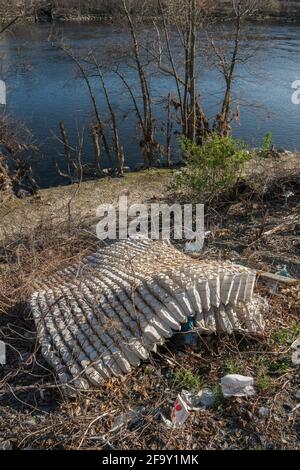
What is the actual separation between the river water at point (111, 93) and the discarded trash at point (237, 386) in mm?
9595

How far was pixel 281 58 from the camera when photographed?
18.4m

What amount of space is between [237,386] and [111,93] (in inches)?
549

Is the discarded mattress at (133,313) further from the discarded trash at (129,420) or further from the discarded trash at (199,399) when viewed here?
the discarded trash at (199,399)

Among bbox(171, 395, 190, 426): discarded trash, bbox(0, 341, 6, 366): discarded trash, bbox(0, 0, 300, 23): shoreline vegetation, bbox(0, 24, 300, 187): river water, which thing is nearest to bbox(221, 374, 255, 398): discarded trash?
bbox(171, 395, 190, 426): discarded trash

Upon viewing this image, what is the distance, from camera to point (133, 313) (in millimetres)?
3773

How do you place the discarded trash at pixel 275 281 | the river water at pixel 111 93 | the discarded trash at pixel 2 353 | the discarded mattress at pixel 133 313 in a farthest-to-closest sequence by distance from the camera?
1. the river water at pixel 111 93
2. the discarded trash at pixel 275 281
3. the discarded trash at pixel 2 353
4. the discarded mattress at pixel 133 313

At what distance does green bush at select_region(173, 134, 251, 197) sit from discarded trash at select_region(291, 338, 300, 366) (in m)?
3.66

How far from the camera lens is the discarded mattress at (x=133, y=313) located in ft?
12.0

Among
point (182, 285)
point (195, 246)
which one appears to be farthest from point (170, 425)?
point (195, 246)

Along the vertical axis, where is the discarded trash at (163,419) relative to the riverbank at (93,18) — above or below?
below

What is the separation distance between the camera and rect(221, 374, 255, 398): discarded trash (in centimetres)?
352

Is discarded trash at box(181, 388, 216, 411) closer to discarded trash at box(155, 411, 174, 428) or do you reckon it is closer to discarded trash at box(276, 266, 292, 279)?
discarded trash at box(155, 411, 174, 428)

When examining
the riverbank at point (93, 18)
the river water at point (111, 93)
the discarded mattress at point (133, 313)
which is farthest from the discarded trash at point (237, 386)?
the riverbank at point (93, 18)

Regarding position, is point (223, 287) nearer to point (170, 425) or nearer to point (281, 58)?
point (170, 425)
